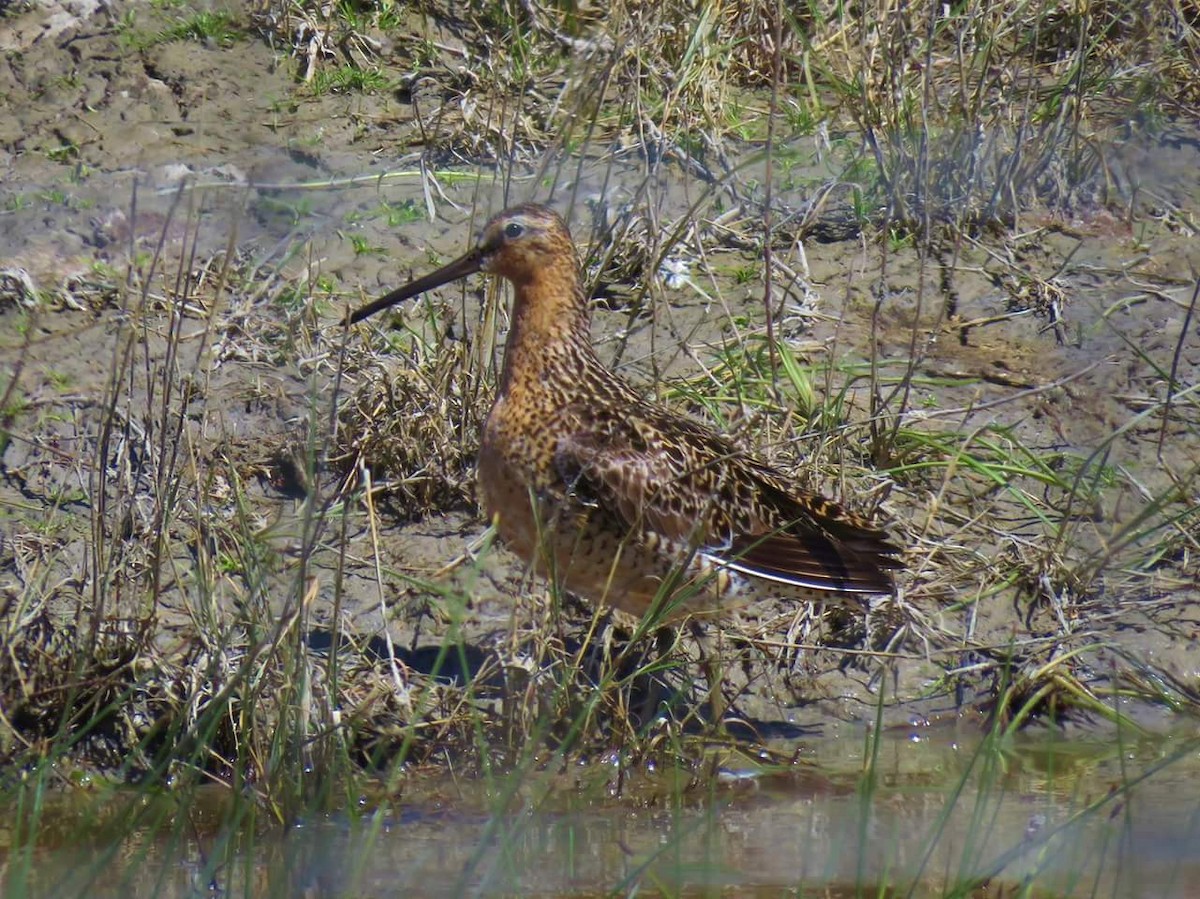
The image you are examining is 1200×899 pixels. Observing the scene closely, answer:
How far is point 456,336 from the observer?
539cm

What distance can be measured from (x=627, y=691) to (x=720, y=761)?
28 cm

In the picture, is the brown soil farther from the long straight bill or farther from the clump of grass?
the long straight bill

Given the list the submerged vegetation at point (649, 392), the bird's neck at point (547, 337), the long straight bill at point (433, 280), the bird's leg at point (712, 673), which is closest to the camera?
the submerged vegetation at point (649, 392)

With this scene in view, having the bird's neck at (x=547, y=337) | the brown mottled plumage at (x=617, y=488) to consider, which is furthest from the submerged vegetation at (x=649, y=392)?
the bird's neck at (x=547, y=337)

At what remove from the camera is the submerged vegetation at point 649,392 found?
3.88 meters

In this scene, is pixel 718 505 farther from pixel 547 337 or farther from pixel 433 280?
pixel 433 280

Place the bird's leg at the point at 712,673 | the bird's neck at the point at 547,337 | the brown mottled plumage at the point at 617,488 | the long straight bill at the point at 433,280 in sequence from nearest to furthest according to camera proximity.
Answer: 1. the bird's leg at the point at 712,673
2. the brown mottled plumage at the point at 617,488
3. the bird's neck at the point at 547,337
4. the long straight bill at the point at 433,280

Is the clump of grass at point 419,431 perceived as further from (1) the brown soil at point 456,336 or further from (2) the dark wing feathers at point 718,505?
(2) the dark wing feathers at point 718,505

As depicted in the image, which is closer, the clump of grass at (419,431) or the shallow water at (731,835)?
the shallow water at (731,835)

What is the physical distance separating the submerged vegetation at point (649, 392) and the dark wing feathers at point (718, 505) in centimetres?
24

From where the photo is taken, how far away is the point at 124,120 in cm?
614

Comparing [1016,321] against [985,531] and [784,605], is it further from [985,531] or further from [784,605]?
[784,605]

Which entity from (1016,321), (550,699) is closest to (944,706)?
(550,699)

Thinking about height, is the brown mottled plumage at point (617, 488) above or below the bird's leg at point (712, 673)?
above
